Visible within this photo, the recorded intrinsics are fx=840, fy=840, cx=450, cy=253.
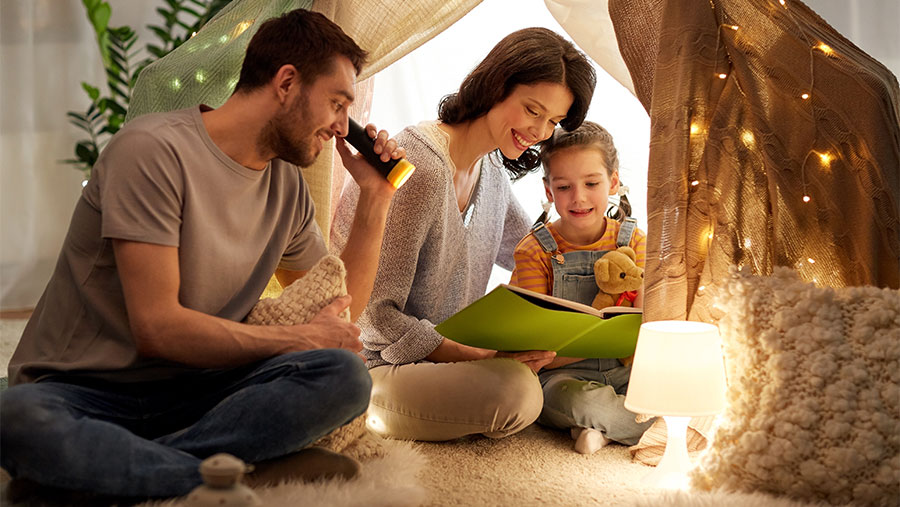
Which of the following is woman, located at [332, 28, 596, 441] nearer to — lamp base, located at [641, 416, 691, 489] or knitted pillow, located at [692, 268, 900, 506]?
lamp base, located at [641, 416, 691, 489]

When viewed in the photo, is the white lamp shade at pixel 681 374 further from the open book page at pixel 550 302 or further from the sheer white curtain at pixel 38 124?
the sheer white curtain at pixel 38 124

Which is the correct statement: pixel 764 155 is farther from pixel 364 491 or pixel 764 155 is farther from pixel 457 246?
pixel 364 491

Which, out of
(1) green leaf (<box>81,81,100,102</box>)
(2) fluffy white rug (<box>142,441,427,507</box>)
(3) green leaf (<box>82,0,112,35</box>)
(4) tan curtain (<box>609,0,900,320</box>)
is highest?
(3) green leaf (<box>82,0,112,35</box>)

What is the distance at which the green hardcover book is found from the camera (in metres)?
1.50

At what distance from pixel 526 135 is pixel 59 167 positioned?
2530 millimetres

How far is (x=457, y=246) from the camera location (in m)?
1.92

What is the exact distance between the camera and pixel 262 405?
1.27 metres

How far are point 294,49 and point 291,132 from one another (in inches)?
5.7

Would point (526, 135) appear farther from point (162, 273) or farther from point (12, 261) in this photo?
point (12, 261)

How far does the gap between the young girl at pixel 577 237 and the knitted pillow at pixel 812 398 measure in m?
0.47

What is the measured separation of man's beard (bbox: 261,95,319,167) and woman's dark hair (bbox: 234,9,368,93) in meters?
0.05

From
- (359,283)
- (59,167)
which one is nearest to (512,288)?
(359,283)

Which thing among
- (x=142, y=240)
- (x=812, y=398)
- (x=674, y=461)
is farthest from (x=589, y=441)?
(x=142, y=240)

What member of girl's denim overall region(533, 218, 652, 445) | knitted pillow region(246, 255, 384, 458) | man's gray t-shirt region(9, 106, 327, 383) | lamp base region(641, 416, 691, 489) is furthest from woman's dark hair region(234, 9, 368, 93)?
lamp base region(641, 416, 691, 489)
